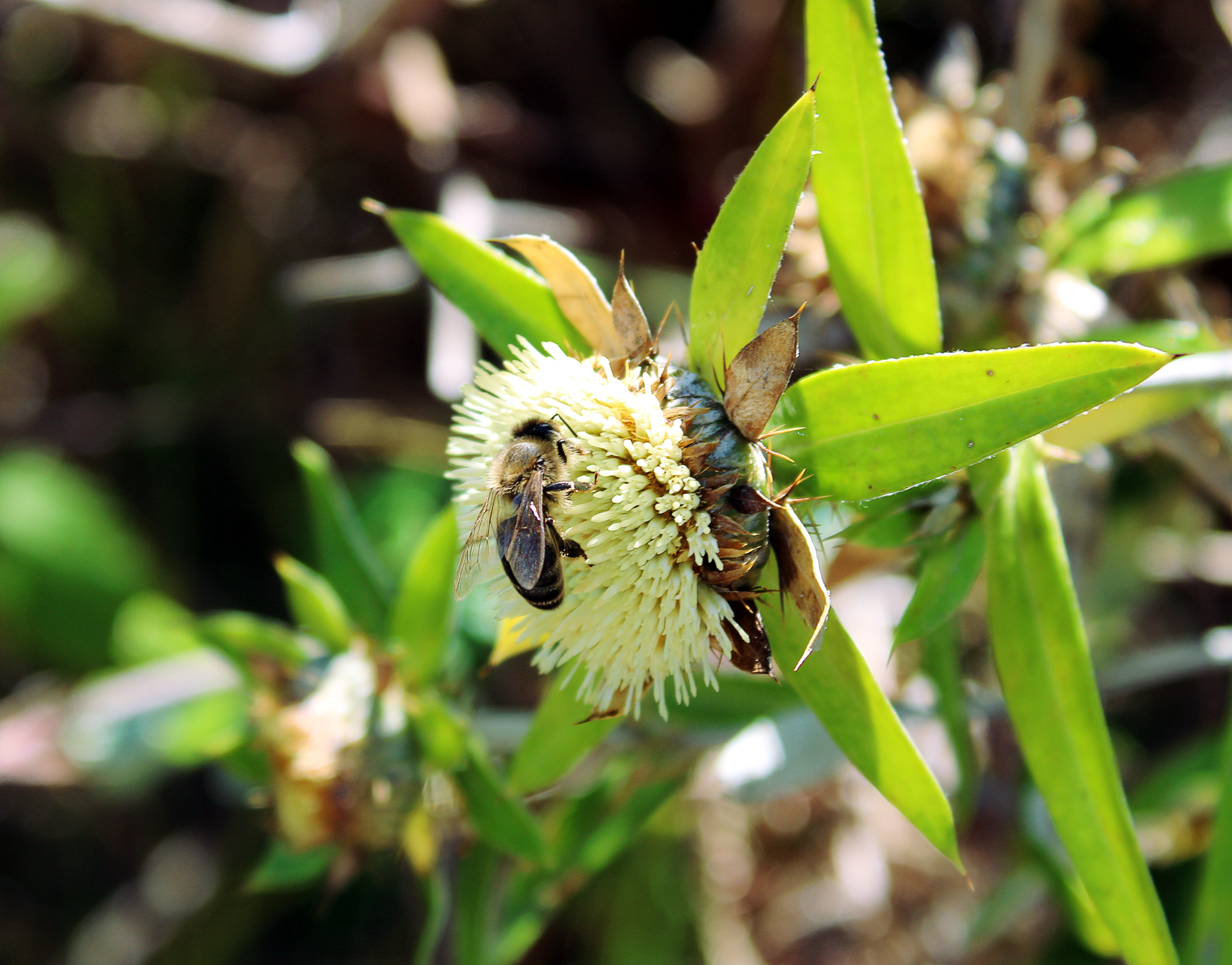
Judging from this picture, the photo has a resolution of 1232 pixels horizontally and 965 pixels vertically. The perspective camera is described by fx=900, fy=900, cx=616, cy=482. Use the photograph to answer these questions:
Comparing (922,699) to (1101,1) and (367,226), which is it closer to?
(1101,1)

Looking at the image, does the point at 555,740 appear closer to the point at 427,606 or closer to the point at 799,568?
the point at 427,606

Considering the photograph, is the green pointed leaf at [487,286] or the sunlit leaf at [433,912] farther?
the sunlit leaf at [433,912]

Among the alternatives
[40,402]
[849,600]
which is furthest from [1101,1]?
[40,402]

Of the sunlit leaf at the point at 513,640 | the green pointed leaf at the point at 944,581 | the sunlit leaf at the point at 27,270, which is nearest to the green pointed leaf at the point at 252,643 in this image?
the sunlit leaf at the point at 513,640

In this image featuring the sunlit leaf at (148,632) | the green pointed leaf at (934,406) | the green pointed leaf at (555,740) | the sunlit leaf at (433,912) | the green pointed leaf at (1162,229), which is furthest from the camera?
the sunlit leaf at (148,632)

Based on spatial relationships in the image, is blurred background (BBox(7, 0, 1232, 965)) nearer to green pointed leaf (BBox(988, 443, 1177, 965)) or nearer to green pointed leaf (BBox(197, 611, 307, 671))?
green pointed leaf (BBox(197, 611, 307, 671))

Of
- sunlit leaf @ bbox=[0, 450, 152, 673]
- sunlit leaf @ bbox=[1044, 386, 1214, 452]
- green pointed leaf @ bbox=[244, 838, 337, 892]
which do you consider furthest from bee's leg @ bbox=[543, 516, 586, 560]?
sunlit leaf @ bbox=[0, 450, 152, 673]

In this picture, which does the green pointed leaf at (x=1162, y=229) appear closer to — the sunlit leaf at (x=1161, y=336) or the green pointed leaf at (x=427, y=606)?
the sunlit leaf at (x=1161, y=336)
